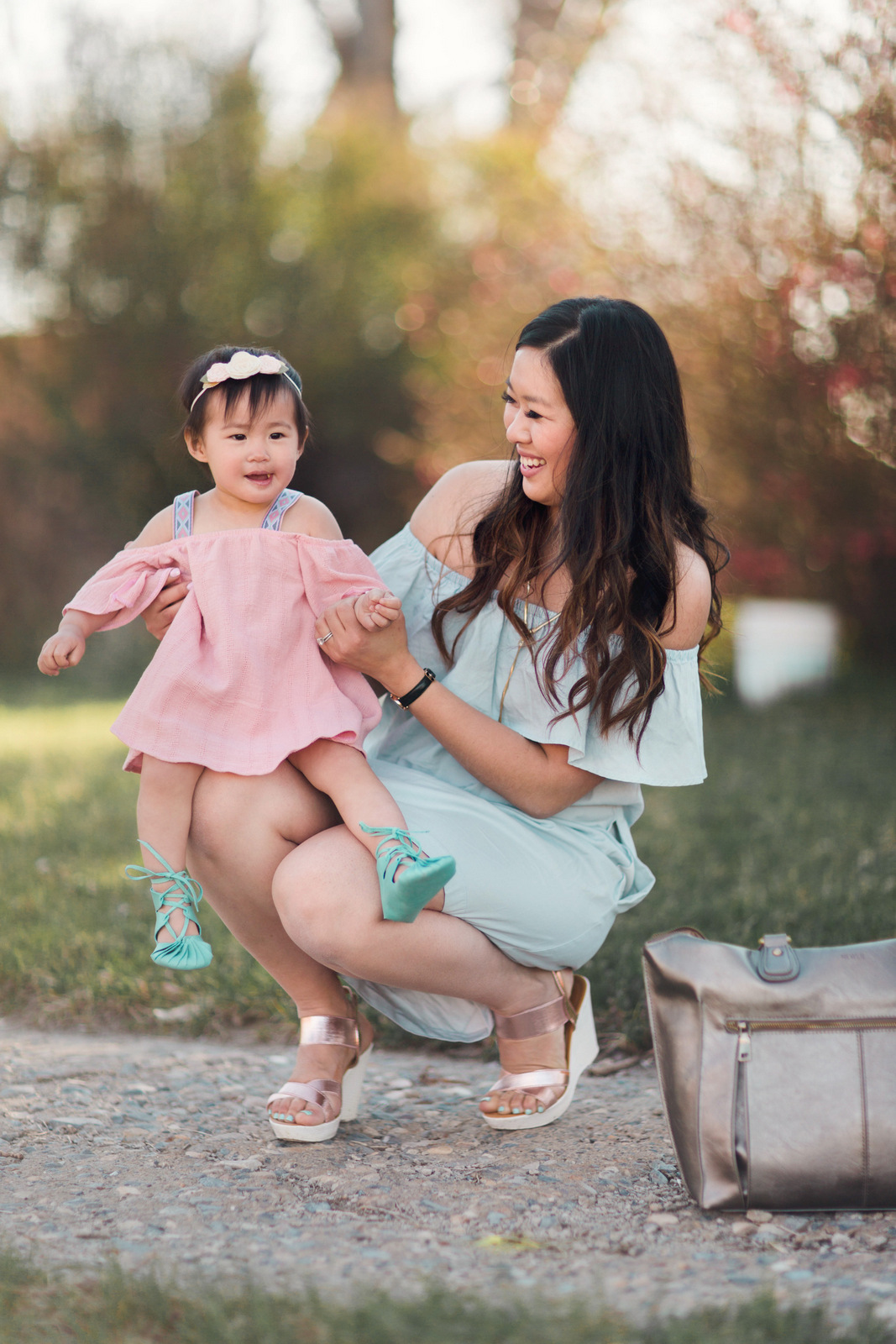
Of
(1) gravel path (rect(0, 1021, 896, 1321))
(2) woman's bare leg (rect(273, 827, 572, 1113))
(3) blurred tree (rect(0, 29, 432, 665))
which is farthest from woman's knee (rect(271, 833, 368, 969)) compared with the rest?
(3) blurred tree (rect(0, 29, 432, 665))

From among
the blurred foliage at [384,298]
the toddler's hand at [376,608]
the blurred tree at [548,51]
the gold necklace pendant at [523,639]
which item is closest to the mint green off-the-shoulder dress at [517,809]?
the gold necklace pendant at [523,639]

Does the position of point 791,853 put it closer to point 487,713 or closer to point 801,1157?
point 487,713

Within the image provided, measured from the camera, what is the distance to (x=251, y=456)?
7.72 ft

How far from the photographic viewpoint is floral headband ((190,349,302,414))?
2.35m

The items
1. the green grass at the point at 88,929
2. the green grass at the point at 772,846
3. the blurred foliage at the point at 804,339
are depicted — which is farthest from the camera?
the blurred foliage at the point at 804,339

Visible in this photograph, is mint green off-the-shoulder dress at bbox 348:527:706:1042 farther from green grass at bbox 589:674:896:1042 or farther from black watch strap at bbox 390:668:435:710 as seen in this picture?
green grass at bbox 589:674:896:1042

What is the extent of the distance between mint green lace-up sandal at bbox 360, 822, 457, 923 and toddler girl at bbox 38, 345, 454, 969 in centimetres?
2

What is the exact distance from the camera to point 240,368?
235 cm

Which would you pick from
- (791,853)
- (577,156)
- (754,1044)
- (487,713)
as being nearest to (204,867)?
(487,713)

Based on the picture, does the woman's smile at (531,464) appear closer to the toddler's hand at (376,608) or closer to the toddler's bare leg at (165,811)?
the toddler's hand at (376,608)

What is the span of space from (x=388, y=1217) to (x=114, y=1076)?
947 mm

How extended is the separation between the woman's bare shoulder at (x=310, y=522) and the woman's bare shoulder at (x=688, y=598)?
1.99 ft

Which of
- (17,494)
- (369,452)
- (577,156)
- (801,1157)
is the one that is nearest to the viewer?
(801,1157)

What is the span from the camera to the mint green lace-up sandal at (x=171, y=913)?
2191 millimetres
